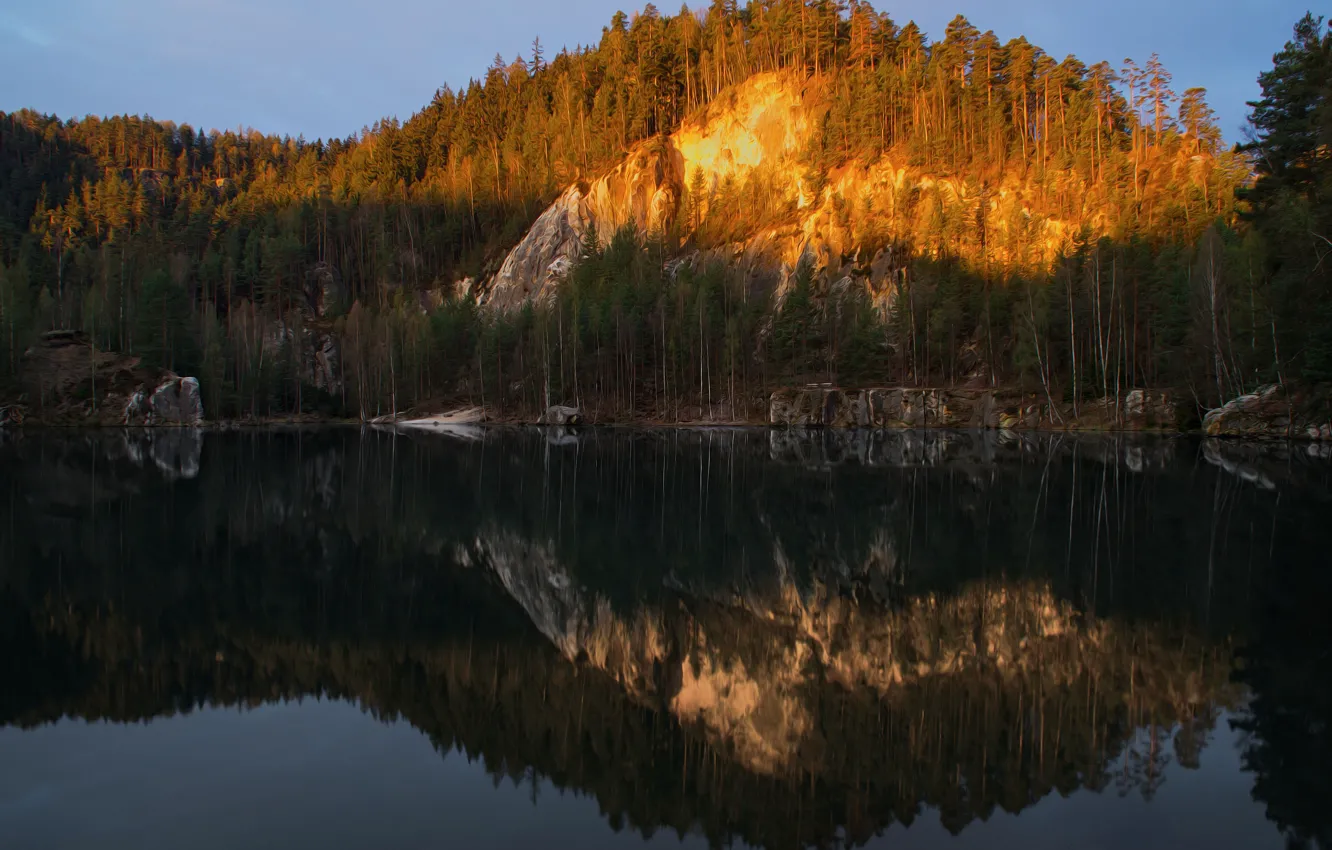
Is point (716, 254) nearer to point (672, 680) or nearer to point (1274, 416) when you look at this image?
point (1274, 416)

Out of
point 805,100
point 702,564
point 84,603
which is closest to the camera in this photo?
point 84,603

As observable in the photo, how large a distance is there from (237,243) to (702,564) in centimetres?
10812

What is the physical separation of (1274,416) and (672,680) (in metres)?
45.2

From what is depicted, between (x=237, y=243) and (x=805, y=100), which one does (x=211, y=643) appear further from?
(x=237, y=243)

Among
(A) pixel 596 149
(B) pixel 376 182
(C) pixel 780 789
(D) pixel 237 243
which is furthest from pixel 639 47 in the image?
(C) pixel 780 789

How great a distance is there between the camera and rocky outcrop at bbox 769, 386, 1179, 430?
50062 mm

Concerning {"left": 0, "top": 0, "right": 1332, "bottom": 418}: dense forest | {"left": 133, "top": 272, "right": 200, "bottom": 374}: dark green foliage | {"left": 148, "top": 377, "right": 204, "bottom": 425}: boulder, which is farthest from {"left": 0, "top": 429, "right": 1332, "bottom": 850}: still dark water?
{"left": 133, "top": 272, "right": 200, "bottom": 374}: dark green foliage

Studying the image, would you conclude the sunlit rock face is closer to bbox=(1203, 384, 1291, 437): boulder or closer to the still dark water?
bbox=(1203, 384, 1291, 437): boulder

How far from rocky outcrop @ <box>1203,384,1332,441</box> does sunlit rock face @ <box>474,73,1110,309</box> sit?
66.3 ft

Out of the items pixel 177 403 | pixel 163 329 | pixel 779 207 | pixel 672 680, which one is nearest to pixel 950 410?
pixel 779 207

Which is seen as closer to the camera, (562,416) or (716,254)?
(562,416)

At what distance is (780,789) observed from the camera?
19.7 feet

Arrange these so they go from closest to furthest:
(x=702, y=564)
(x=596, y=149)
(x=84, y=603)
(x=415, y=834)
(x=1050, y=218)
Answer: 1. (x=415, y=834)
2. (x=84, y=603)
3. (x=702, y=564)
4. (x=1050, y=218)
5. (x=596, y=149)

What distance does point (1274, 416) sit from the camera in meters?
40.8
